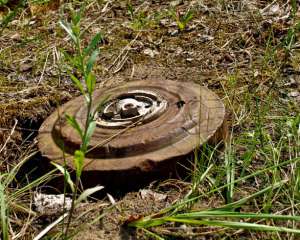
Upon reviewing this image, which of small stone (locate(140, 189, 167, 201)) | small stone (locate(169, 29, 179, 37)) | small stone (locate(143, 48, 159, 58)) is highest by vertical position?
small stone (locate(169, 29, 179, 37))

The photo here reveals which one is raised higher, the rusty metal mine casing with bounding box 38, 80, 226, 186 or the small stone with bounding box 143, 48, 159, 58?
the rusty metal mine casing with bounding box 38, 80, 226, 186

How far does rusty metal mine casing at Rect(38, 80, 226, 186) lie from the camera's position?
6.81 ft

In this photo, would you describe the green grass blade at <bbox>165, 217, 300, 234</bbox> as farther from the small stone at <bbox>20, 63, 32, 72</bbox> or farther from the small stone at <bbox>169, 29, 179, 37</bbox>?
the small stone at <bbox>169, 29, 179, 37</bbox>

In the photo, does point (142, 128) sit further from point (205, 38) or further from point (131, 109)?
point (205, 38)

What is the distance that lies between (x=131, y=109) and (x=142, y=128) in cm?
14

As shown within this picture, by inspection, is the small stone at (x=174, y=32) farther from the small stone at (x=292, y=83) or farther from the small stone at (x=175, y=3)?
the small stone at (x=292, y=83)

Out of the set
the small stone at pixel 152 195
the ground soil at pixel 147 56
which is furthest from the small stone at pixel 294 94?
the small stone at pixel 152 195

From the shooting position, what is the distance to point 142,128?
2199 millimetres

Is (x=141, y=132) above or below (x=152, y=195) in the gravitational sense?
above

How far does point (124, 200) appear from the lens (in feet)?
6.77

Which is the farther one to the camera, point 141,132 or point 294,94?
point 294,94

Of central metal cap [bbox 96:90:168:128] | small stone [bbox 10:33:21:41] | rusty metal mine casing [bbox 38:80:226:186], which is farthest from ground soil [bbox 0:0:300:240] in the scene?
central metal cap [bbox 96:90:168:128]

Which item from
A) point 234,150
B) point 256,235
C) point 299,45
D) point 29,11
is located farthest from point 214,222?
point 29,11

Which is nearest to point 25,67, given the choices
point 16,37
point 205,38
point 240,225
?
point 16,37
